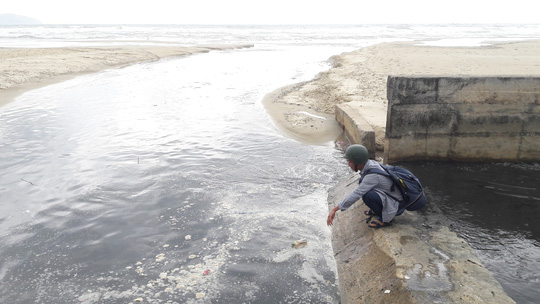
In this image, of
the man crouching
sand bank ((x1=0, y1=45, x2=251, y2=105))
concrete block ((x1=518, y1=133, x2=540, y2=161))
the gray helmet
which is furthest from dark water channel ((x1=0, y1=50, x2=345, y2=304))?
sand bank ((x1=0, y1=45, x2=251, y2=105))

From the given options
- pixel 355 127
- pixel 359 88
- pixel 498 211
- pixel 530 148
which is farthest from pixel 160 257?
pixel 359 88

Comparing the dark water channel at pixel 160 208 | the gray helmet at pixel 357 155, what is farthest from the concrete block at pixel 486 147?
the gray helmet at pixel 357 155

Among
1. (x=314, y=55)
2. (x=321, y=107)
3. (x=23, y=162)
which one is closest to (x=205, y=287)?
(x=23, y=162)

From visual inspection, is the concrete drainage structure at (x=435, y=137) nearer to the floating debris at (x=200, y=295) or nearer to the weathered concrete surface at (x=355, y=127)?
the weathered concrete surface at (x=355, y=127)

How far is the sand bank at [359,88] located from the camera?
35.0 ft

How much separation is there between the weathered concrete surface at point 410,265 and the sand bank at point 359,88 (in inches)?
158

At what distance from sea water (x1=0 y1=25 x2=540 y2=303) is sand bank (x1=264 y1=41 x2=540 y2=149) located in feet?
3.09

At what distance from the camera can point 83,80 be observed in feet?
60.4

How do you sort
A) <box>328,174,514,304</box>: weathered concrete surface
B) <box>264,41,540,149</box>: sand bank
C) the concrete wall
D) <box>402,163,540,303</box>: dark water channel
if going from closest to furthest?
<box>328,174,514,304</box>: weathered concrete surface, <box>402,163,540,303</box>: dark water channel, the concrete wall, <box>264,41,540,149</box>: sand bank

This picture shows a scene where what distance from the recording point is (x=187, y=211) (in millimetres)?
6285

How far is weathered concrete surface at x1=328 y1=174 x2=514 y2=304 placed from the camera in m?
3.67

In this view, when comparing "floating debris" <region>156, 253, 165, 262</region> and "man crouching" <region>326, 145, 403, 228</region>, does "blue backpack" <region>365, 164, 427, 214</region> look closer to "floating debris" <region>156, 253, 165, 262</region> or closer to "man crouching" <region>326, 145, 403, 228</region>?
"man crouching" <region>326, 145, 403, 228</region>

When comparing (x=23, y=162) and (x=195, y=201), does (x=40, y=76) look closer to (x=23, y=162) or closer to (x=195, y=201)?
(x=23, y=162)

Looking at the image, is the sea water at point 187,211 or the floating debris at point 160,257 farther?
the floating debris at point 160,257
